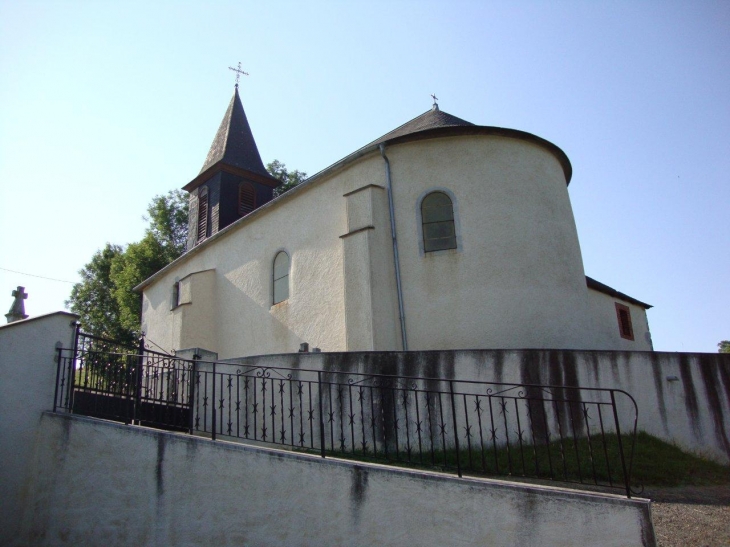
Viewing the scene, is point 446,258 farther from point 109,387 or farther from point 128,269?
point 128,269

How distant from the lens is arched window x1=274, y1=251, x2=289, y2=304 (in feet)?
53.4

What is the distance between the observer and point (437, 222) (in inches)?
531

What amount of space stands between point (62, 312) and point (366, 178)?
7701 mm

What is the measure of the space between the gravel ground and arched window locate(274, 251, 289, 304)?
35.0ft

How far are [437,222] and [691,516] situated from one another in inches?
321

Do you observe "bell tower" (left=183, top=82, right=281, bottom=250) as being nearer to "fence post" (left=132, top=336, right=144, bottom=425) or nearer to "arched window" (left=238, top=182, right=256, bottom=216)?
"arched window" (left=238, top=182, right=256, bottom=216)

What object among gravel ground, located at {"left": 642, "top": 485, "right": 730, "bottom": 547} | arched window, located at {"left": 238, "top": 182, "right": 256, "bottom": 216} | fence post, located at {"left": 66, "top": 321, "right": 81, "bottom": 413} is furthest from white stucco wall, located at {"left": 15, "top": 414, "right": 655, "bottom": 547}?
arched window, located at {"left": 238, "top": 182, "right": 256, "bottom": 216}

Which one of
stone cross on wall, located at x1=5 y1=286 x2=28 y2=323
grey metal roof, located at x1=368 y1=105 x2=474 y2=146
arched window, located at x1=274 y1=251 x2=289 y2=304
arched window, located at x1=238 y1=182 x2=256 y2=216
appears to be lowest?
stone cross on wall, located at x1=5 y1=286 x2=28 y2=323

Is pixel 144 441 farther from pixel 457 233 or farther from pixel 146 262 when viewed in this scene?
pixel 146 262

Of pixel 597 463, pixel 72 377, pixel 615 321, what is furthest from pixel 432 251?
pixel 615 321

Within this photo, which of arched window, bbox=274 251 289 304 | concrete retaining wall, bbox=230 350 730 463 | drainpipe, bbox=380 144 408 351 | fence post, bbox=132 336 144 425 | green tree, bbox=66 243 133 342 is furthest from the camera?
green tree, bbox=66 243 133 342

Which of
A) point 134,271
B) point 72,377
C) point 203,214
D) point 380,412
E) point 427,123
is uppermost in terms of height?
point 203,214

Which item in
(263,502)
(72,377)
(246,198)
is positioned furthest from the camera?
(246,198)

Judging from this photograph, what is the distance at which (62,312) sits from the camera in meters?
8.64
